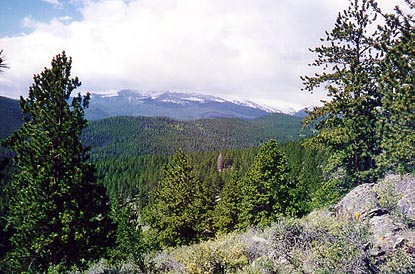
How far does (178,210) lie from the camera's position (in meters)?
29.2

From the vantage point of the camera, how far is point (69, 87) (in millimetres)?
15156

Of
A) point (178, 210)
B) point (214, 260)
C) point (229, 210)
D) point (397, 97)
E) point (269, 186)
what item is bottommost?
point (229, 210)

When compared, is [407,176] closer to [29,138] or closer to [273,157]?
[273,157]

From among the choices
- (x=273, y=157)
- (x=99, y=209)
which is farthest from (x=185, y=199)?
(x=99, y=209)

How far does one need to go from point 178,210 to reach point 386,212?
20.6 meters

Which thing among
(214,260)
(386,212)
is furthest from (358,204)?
(214,260)

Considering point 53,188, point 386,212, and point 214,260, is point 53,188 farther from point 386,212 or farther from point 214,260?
point 386,212

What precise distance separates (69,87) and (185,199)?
17010 millimetres

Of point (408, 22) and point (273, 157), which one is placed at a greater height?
point (408, 22)

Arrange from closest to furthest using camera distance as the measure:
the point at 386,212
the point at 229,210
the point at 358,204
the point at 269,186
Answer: the point at 386,212 → the point at 358,204 → the point at 269,186 → the point at 229,210

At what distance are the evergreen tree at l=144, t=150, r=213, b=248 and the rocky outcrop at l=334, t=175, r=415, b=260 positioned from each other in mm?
17141

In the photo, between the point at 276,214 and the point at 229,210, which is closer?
the point at 276,214

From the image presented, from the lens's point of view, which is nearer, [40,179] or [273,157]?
[40,179]

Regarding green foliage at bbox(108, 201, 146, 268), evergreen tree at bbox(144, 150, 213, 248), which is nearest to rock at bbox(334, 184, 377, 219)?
green foliage at bbox(108, 201, 146, 268)
